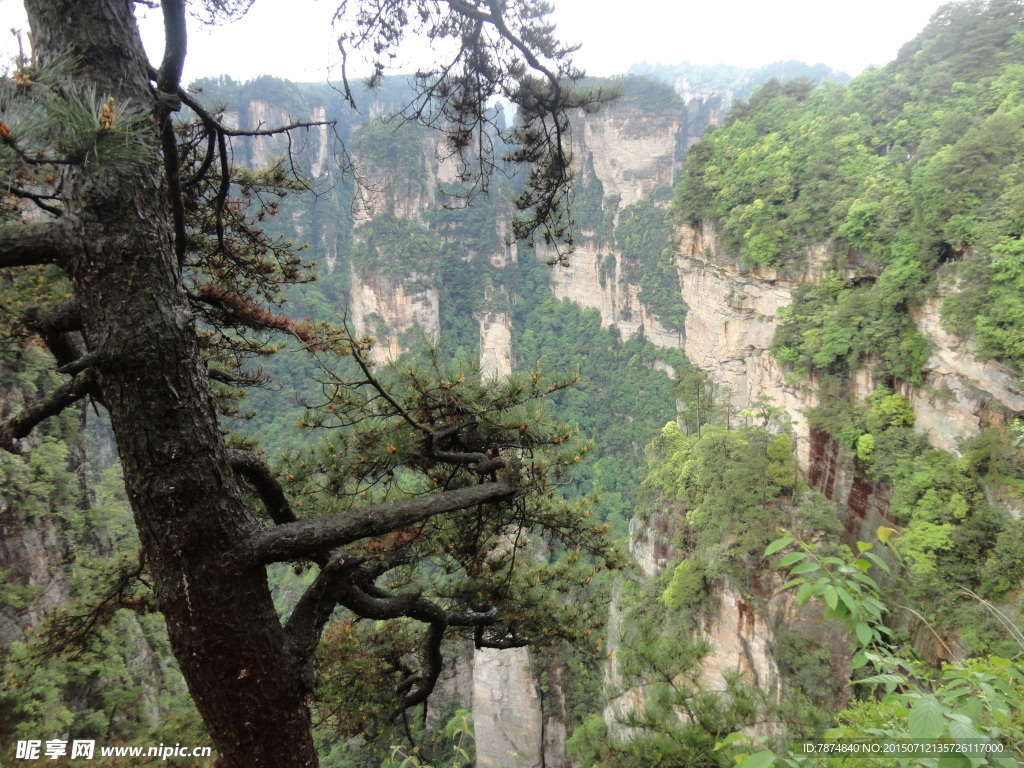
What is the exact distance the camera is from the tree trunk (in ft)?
4.19

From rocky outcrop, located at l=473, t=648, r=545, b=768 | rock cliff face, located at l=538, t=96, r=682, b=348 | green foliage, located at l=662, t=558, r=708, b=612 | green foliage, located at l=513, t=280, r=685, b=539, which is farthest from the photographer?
rock cliff face, located at l=538, t=96, r=682, b=348

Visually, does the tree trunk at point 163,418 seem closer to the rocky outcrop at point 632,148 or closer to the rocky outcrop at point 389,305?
the rocky outcrop at point 389,305

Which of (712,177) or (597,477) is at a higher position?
(712,177)

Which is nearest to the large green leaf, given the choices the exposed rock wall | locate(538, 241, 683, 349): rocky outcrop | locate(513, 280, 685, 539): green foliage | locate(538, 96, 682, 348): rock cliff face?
the exposed rock wall

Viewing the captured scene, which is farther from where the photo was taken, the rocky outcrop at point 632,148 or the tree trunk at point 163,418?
the rocky outcrop at point 632,148

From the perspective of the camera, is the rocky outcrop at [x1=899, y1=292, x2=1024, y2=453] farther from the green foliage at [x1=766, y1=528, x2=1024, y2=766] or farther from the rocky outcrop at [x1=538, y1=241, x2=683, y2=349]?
the rocky outcrop at [x1=538, y1=241, x2=683, y2=349]

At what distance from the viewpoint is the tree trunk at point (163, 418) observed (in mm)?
1278

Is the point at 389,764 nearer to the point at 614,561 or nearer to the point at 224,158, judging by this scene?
the point at 614,561

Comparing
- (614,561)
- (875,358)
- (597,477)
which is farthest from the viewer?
(597,477)

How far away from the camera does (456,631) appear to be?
312 centimetres

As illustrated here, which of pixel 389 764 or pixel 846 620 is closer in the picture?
pixel 846 620

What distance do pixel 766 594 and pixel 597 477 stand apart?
16.8 metres

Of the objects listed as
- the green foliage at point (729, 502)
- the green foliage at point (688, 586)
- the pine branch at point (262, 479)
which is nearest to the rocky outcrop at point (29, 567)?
the pine branch at point (262, 479)

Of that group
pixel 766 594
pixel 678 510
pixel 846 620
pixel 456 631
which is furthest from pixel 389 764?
pixel 678 510
